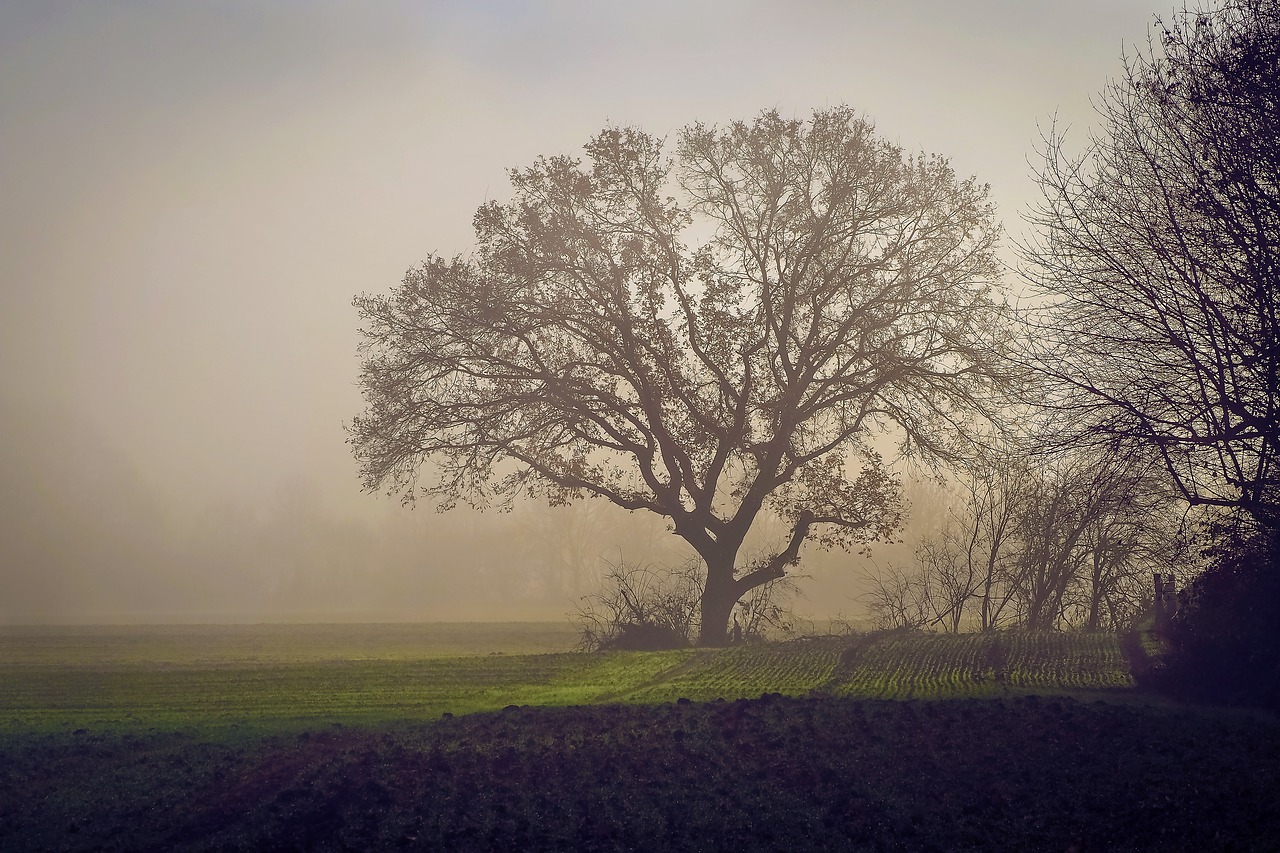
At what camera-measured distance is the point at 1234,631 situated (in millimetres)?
10367

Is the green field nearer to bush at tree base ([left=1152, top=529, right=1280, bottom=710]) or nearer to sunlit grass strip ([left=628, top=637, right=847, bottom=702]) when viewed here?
sunlit grass strip ([left=628, top=637, right=847, bottom=702])

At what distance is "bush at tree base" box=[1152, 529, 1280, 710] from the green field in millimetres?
825

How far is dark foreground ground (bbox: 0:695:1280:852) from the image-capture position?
7148 mm

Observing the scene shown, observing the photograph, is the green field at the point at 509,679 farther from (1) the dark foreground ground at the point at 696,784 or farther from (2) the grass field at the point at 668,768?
(1) the dark foreground ground at the point at 696,784

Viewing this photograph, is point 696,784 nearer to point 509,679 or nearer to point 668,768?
point 668,768

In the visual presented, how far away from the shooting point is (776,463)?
20.9 m

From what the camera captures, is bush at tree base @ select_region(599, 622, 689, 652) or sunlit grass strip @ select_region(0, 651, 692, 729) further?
bush at tree base @ select_region(599, 622, 689, 652)

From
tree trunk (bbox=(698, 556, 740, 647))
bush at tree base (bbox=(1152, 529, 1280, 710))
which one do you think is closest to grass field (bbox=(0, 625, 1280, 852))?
bush at tree base (bbox=(1152, 529, 1280, 710))

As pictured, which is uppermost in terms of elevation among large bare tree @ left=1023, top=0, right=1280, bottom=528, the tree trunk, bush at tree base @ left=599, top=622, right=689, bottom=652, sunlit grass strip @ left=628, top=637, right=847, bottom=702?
large bare tree @ left=1023, top=0, right=1280, bottom=528

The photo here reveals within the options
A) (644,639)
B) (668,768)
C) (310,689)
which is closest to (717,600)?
(644,639)

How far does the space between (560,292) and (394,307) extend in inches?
141

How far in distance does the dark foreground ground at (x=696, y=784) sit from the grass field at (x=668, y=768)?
0.02 metres

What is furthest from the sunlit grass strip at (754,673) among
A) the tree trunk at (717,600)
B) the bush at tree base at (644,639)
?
the tree trunk at (717,600)

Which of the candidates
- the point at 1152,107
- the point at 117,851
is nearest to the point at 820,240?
the point at 1152,107
